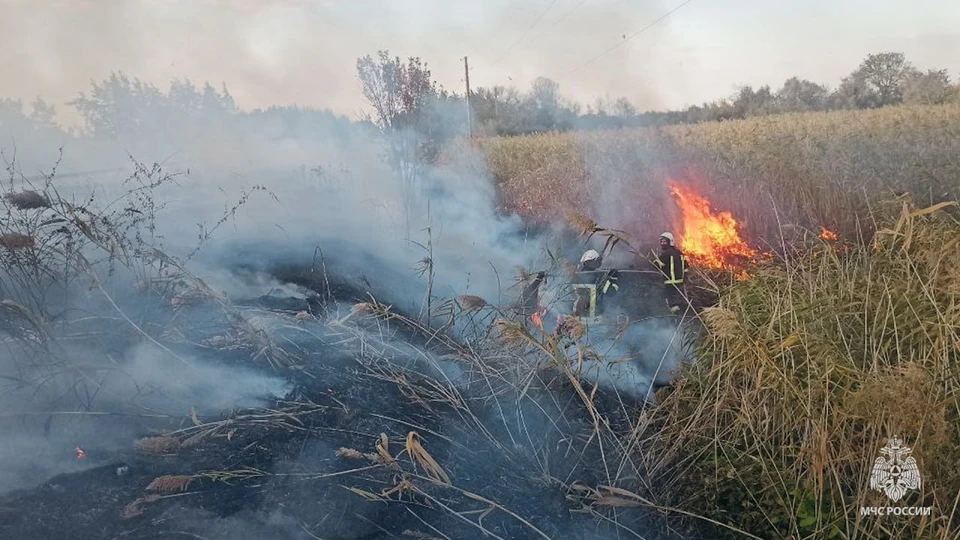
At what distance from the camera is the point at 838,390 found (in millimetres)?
4102

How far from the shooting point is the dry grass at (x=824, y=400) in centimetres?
367

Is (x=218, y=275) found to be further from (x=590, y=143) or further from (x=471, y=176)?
(x=590, y=143)

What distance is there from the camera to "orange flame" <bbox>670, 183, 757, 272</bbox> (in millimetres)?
9875

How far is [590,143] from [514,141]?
3987 millimetres

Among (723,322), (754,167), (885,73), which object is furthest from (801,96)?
(723,322)

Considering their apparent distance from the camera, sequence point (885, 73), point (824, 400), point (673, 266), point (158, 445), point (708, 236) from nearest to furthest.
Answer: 1. point (824, 400)
2. point (158, 445)
3. point (673, 266)
4. point (708, 236)
5. point (885, 73)

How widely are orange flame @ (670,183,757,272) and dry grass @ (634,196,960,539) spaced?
502 centimetres

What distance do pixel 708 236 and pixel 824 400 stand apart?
668cm

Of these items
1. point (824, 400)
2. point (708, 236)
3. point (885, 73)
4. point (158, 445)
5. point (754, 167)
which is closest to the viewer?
point (824, 400)

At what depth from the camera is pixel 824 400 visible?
4035 millimetres

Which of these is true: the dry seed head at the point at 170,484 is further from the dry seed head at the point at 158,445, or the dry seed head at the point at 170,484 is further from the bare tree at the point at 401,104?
the bare tree at the point at 401,104

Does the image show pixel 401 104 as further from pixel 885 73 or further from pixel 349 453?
pixel 885 73

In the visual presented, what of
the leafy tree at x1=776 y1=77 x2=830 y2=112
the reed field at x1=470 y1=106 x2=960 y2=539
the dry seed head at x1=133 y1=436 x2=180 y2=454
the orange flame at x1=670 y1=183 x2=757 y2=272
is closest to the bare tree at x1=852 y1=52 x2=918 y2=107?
the leafy tree at x1=776 y1=77 x2=830 y2=112

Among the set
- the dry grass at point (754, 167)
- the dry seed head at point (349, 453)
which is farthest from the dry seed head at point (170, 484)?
the dry grass at point (754, 167)
